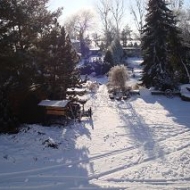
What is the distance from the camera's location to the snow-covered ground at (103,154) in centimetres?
1041

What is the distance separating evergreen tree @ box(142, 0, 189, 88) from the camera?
26891 mm

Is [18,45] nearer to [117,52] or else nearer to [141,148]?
[141,148]

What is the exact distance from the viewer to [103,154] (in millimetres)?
12789

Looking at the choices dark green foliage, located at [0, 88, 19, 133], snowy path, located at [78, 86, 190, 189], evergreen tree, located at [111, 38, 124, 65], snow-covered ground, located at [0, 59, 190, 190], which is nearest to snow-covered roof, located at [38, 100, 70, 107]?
snow-covered ground, located at [0, 59, 190, 190]

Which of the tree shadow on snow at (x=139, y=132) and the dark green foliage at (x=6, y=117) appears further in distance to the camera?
the dark green foliage at (x=6, y=117)

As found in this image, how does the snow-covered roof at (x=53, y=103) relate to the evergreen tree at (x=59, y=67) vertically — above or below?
below

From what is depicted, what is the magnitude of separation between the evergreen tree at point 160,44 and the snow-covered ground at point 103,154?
8.31 m

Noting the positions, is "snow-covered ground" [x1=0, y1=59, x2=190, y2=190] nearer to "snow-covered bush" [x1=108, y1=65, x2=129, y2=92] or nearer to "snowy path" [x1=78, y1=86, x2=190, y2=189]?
"snowy path" [x1=78, y1=86, x2=190, y2=189]

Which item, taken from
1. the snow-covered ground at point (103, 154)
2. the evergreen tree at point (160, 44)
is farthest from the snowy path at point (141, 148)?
the evergreen tree at point (160, 44)

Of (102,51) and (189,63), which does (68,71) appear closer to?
(189,63)

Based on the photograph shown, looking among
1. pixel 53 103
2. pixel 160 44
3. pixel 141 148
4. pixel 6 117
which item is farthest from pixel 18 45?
pixel 160 44

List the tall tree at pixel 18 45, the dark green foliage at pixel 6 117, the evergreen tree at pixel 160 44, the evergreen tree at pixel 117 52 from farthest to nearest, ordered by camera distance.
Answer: the evergreen tree at pixel 117 52 → the evergreen tree at pixel 160 44 → the tall tree at pixel 18 45 → the dark green foliage at pixel 6 117

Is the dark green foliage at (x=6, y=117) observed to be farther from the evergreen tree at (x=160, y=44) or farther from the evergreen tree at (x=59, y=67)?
the evergreen tree at (x=160, y=44)

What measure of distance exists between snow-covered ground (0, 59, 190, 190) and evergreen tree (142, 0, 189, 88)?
27.3ft
